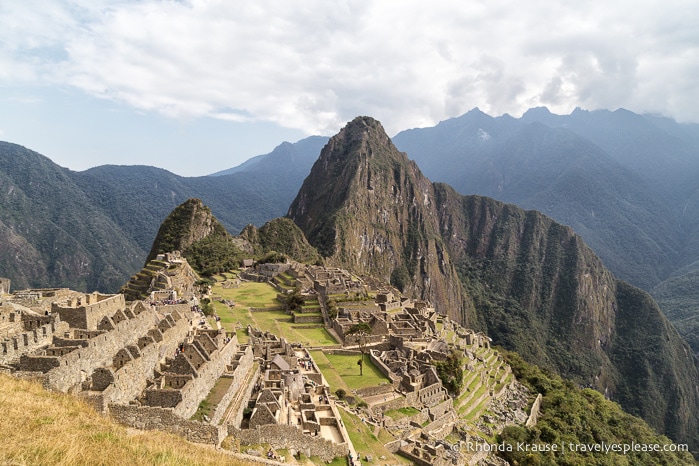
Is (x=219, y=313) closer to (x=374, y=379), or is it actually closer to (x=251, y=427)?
(x=374, y=379)

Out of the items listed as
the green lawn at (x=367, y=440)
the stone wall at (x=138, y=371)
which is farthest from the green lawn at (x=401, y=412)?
the stone wall at (x=138, y=371)

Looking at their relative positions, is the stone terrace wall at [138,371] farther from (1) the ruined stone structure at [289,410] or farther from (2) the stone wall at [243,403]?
(1) the ruined stone structure at [289,410]

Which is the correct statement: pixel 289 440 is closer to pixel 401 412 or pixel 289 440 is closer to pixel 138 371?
pixel 138 371

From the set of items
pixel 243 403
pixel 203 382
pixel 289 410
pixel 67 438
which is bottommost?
pixel 289 410

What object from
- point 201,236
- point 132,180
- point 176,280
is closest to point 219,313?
point 176,280

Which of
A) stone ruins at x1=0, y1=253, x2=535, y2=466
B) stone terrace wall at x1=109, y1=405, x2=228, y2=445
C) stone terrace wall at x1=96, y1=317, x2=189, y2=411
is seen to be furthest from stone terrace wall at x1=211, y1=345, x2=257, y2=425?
stone terrace wall at x1=96, y1=317, x2=189, y2=411

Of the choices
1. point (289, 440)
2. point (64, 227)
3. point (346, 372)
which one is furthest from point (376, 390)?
point (64, 227)
